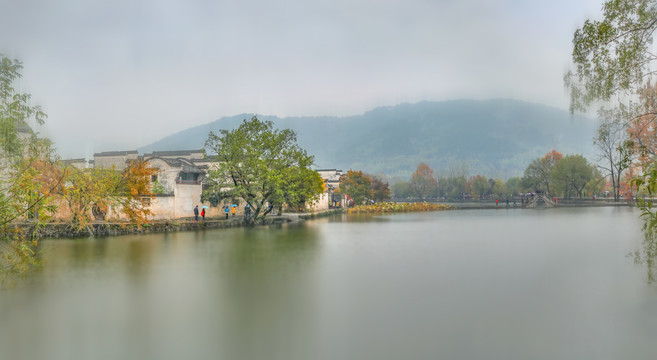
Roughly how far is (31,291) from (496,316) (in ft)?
36.6

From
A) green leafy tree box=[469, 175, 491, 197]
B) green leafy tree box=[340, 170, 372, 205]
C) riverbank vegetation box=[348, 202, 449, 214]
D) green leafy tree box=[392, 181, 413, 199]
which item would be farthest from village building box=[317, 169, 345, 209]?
green leafy tree box=[469, 175, 491, 197]

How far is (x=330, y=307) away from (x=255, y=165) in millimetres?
23597

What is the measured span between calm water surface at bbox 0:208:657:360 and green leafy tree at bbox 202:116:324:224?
15.2 m

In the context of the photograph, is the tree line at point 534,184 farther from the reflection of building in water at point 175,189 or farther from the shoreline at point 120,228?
the reflection of building in water at point 175,189

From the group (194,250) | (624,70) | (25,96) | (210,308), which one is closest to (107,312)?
Result: (210,308)

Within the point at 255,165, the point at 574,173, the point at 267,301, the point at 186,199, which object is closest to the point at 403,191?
the point at 574,173

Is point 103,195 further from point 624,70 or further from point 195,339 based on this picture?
point 624,70

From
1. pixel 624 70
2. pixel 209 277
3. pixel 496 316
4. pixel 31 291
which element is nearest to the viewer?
pixel 496 316

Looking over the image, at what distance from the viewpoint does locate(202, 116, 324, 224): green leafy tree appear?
3212cm

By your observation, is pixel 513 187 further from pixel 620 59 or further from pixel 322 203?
pixel 620 59

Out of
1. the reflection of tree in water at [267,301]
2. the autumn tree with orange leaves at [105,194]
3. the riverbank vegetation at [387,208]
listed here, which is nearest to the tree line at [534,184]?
the riverbank vegetation at [387,208]

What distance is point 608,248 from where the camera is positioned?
62.0 ft

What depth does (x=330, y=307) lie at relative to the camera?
30.6 feet

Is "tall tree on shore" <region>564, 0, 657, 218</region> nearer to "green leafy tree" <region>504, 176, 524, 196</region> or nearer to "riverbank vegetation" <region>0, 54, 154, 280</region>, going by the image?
"riverbank vegetation" <region>0, 54, 154, 280</region>
